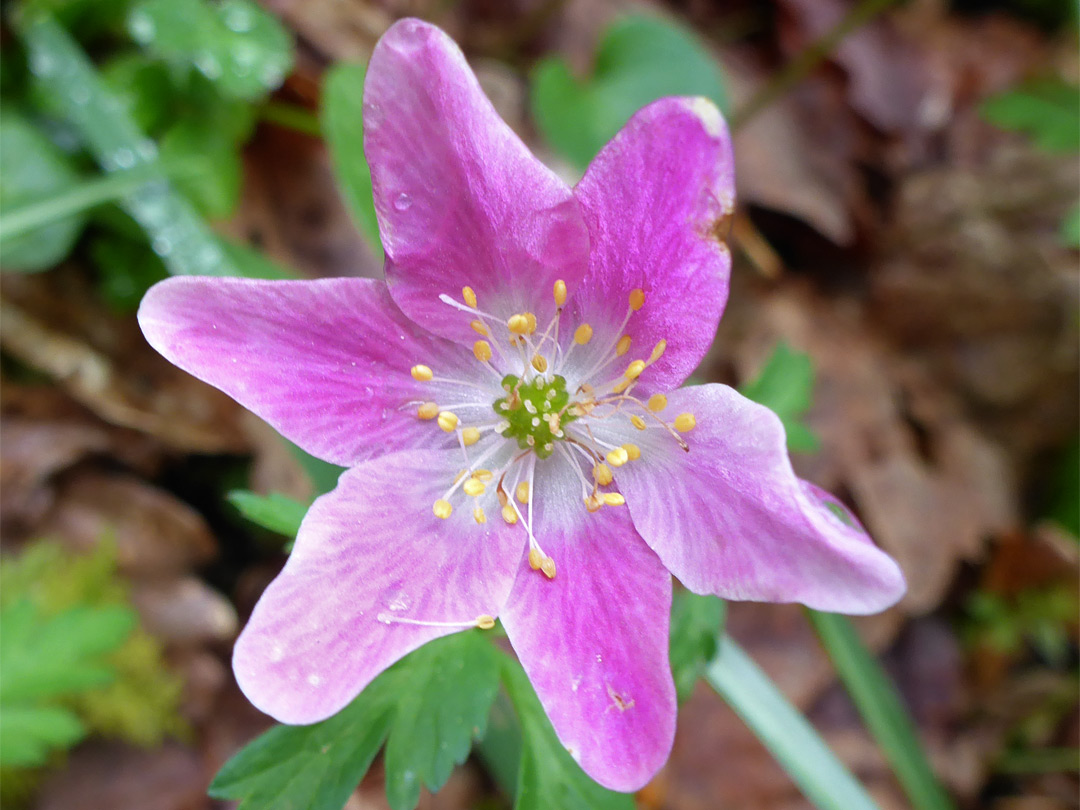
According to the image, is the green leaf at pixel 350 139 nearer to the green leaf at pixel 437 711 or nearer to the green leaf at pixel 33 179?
the green leaf at pixel 33 179

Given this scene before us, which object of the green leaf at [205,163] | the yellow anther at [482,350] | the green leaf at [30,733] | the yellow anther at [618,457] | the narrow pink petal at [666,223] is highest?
the narrow pink petal at [666,223]

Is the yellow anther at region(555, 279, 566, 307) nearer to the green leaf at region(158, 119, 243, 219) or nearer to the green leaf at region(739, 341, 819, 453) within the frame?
the green leaf at region(739, 341, 819, 453)

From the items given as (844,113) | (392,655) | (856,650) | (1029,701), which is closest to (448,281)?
(392,655)

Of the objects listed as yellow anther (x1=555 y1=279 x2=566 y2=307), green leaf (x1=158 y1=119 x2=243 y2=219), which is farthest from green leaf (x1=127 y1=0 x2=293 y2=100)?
yellow anther (x1=555 y1=279 x2=566 y2=307)

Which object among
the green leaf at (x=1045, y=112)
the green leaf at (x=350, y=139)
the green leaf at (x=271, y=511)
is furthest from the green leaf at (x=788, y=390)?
the green leaf at (x=1045, y=112)

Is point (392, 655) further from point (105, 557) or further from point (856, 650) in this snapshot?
point (856, 650)
